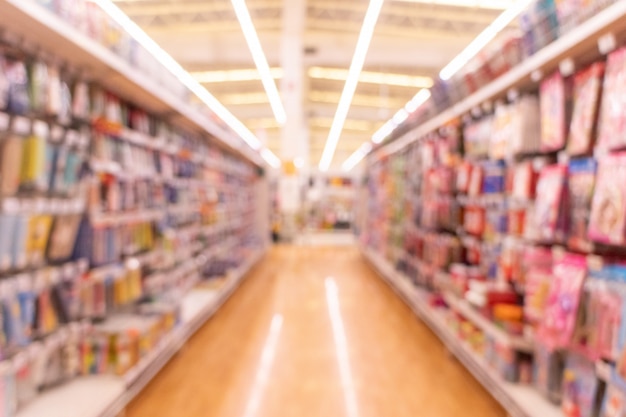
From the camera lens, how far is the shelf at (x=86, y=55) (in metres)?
2.03

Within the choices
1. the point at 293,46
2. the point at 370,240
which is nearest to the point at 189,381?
the point at 370,240

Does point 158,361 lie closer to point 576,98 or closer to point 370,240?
point 576,98

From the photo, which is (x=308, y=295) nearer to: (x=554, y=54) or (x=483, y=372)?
(x=483, y=372)

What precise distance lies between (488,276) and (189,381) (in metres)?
2.37

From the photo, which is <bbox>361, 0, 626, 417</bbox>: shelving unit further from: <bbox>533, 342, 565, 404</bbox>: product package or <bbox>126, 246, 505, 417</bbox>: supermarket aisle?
<bbox>126, 246, 505, 417</bbox>: supermarket aisle

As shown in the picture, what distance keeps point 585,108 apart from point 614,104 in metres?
0.25

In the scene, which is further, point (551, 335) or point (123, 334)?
point (123, 334)

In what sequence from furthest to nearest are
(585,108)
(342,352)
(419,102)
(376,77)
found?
(376,77)
(419,102)
(342,352)
(585,108)

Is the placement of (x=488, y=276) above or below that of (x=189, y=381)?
above

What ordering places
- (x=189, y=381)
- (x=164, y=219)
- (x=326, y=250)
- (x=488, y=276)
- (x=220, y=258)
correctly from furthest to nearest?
(x=326, y=250) → (x=220, y=258) → (x=164, y=219) → (x=488, y=276) → (x=189, y=381)

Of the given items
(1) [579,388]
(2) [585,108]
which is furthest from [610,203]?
(1) [579,388]

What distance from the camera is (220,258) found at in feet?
22.2

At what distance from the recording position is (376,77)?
13.8 metres

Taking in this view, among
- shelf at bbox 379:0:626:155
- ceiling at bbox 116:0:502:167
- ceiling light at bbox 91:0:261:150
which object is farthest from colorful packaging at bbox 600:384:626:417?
ceiling at bbox 116:0:502:167
